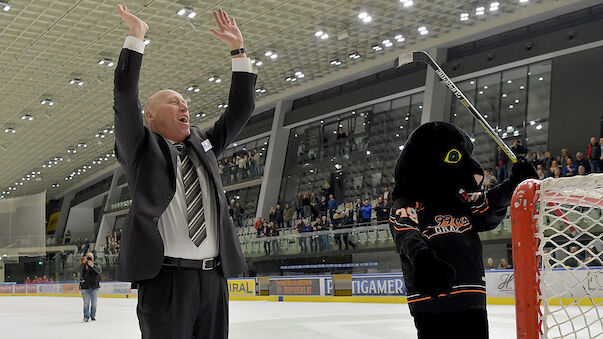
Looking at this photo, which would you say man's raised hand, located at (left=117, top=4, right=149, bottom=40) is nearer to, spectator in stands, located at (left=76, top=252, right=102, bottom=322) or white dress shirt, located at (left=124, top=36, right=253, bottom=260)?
white dress shirt, located at (left=124, top=36, right=253, bottom=260)

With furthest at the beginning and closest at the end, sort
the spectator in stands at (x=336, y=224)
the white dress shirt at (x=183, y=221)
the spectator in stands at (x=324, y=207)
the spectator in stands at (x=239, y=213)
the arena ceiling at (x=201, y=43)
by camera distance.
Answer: the spectator in stands at (x=239, y=213), the spectator in stands at (x=324, y=207), the spectator in stands at (x=336, y=224), the arena ceiling at (x=201, y=43), the white dress shirt at (x=183, y=221)

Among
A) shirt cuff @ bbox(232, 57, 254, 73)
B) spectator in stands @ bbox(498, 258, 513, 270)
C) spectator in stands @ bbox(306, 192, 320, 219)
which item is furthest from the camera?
spectator in stands @ bbox(306, 192, 320, 219)

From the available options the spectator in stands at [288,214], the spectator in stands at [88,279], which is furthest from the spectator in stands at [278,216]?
the spectator in stands at [88,279]

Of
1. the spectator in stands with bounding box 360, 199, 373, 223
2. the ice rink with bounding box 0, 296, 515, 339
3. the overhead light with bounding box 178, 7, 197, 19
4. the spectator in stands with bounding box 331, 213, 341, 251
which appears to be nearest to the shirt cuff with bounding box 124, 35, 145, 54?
the ice rink with bounding box 0, 296, 515, 339

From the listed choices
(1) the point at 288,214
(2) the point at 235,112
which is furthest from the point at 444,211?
(1) the point at 288,214

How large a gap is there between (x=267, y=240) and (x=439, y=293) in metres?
16.2

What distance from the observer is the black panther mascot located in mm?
2391

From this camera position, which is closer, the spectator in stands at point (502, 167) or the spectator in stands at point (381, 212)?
the spectator in stands at point (502, 167)

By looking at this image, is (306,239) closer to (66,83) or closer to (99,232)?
(66,83)

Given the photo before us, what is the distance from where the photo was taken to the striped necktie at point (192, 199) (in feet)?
7.57

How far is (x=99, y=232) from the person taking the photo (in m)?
40.2

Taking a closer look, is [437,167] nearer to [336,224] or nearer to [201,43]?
[336,224]

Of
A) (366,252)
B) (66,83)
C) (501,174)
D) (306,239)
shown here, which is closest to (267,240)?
(306,239)

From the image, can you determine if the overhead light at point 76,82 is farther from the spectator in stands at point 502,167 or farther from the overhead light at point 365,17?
the spectator in stands at point 502,167
